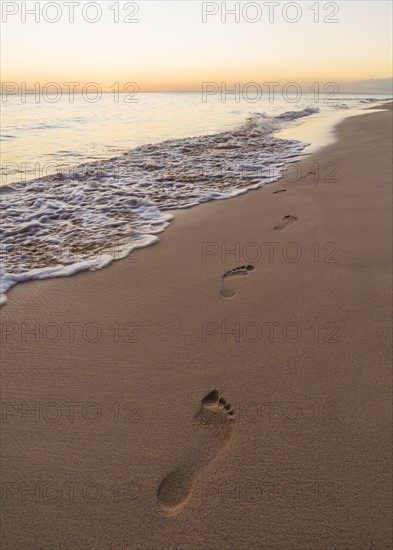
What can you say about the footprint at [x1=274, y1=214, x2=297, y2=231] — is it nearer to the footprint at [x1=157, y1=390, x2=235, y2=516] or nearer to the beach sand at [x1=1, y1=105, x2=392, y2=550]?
the beach sand at [x1=1, y1=105, x2=392, y2=550]

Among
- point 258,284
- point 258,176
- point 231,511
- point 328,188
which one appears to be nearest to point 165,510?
point 231,511

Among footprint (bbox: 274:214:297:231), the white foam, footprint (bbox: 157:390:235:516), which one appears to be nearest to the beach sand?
footprint (bbox: 157:390:235:516)

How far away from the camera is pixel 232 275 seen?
3395mm

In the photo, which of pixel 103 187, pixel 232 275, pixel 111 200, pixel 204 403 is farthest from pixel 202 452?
pixel 103 187

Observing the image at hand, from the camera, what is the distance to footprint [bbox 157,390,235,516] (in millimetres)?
1559

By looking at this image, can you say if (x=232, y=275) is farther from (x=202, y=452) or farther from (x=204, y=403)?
(x=202, y=452)

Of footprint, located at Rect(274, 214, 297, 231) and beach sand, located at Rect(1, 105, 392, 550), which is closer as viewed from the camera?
beach sand, located at Rect(1, 105, 392, 550)

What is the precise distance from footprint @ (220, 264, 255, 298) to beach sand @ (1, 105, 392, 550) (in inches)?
1.9

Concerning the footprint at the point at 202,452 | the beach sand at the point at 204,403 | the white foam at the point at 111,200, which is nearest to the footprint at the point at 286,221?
the beach sand at the point at 204,403

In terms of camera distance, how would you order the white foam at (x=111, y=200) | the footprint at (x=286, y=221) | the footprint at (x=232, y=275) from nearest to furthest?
1. the footprint at (x=232, y=275)
2. the white foam at (x=111, y=200)
3. the footprint at (x=286, y=221)

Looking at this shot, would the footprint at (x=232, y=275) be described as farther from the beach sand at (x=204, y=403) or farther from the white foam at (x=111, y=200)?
the white foam at (x=111, y=200)

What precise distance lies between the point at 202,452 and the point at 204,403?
307 mm

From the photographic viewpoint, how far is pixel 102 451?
5.85 feet

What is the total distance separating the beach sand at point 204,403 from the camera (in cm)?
148
